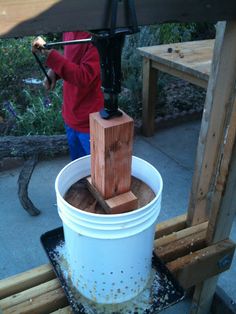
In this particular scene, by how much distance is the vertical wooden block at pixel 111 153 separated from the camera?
2.70 feet

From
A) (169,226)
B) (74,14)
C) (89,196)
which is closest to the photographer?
(74,14)

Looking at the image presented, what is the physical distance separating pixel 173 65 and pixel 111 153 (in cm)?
209

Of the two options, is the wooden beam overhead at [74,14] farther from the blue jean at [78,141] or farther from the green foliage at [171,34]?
the green foliage at [171,34]

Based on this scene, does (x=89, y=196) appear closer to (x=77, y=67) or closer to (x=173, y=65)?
(x=77, y=67)

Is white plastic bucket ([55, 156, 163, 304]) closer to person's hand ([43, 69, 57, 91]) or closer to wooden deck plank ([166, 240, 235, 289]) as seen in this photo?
wooden deck plank ([166, 240, 235, 289])

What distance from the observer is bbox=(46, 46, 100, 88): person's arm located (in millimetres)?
1814

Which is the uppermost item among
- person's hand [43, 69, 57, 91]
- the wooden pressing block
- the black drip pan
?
the wooden pressing block

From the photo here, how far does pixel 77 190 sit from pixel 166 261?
18.4 inches

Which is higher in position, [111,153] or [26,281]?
[111,153]

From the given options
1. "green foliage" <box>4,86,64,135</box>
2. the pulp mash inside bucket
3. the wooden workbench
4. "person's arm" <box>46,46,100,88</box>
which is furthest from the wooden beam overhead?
"green foliage" <box>4,86,64,135</box>

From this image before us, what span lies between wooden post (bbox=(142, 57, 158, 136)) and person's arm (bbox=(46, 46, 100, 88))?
53.8 inches

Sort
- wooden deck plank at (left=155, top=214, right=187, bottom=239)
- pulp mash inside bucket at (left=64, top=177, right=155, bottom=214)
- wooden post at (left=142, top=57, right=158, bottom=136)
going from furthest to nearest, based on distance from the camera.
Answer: wooden post at (left=142, top=57, right=158, bottom=136) < wooden deck plank at (left=155, top=214, right=187, bottom=239) < pulp mash inside bucket at (left=64, top=177, right=155, bottom=214)

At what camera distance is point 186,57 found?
2.85m

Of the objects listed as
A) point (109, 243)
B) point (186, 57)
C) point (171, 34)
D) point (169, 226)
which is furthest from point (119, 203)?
point (171, 34)
